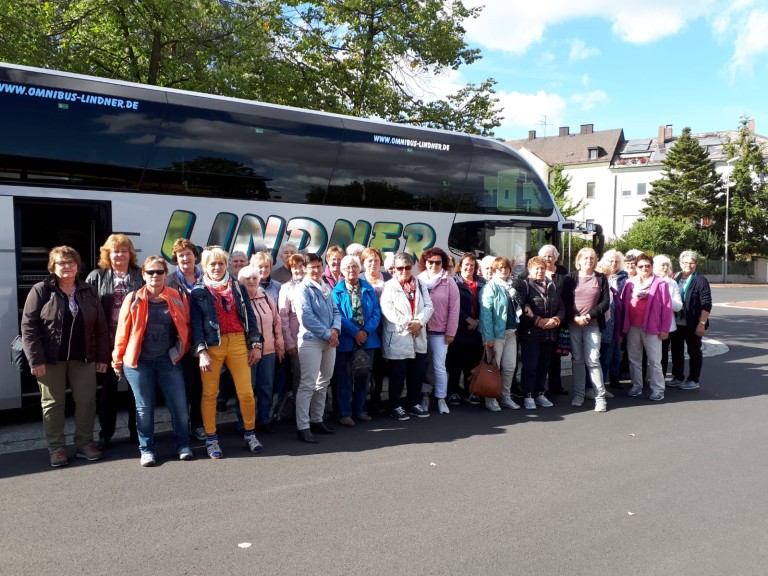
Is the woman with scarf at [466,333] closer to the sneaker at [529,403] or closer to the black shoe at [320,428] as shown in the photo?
the sneaker at [529,403]

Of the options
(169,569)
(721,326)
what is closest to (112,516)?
(169,569)

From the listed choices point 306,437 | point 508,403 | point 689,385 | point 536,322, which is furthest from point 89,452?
point 689,385

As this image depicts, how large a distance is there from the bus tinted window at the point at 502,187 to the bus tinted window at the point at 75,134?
466cm

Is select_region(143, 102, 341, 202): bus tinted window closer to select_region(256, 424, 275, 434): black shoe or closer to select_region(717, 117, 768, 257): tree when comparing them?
select_region(256, 424, 275, 434): black shoe

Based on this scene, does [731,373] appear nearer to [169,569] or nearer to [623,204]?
[169,569]

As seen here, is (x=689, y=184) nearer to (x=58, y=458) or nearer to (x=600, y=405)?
(x=600, y=405)

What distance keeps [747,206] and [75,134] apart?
50664 millimetres

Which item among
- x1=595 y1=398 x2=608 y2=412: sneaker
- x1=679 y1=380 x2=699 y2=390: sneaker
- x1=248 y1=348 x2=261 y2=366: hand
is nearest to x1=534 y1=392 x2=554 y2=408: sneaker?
x1=595 y1=398 x2=608 y2=412: sneaker

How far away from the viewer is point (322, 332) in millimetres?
5855

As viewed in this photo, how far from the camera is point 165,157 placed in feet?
22.1

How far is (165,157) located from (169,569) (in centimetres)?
468

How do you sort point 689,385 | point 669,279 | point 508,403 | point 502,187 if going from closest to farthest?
point 508,403 → point 669,279 → point 689,385 → point 502,187

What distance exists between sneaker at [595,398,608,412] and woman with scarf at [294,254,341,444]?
3220 mm

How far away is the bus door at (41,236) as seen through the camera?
19.6 feet
